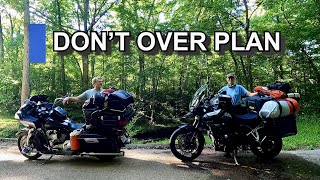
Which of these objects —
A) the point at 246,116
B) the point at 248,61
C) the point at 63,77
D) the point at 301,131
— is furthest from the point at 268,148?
the point at 63,77

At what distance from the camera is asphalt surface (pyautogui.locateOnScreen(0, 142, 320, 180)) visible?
4359mm

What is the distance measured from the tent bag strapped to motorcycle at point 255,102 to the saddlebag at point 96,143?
7.47 ft

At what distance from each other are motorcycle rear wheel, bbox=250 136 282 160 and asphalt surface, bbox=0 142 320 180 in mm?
133

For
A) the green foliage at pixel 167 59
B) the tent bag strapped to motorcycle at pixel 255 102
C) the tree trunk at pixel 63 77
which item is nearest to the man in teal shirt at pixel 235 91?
the tent bag strapped to motorcycle at pixel 255 102

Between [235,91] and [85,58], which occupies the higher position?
[85,58]

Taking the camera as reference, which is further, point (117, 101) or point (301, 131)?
point (301, 131)

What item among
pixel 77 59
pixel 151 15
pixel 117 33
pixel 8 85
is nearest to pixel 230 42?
pixel 151 15

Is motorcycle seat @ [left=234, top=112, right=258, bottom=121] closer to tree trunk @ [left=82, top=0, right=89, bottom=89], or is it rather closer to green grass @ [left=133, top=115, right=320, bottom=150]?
green grass @ [left=133, top=115, right=320, bottom=150]

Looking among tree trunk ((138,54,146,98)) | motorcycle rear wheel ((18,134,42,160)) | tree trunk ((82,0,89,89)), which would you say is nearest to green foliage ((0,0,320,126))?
tree trunk ((138,54,146,98))

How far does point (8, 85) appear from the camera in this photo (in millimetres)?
15219

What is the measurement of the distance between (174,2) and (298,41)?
21.1ft

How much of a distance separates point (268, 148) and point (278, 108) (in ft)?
2.85

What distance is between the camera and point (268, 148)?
5375mm

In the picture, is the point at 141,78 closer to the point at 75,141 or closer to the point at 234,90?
the point at 234,90
